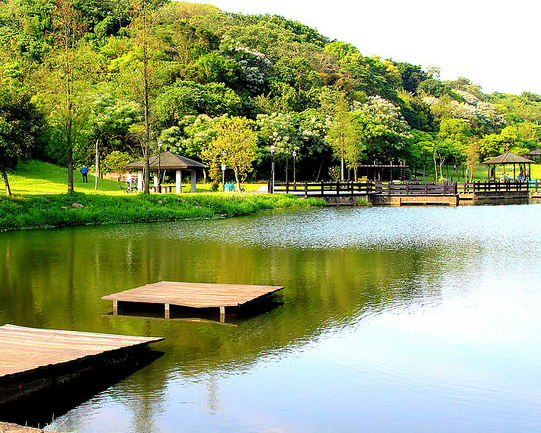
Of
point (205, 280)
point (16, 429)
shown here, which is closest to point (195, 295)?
point (205, 280)

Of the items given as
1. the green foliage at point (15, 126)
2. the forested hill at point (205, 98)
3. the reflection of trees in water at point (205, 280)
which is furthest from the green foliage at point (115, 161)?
the reflection of trees in water at point (205, 280)

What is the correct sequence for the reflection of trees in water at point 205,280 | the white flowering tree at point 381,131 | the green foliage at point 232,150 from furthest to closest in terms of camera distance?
the white flowering tree at point 381,131, the green foliage at point 232,150, the reflection of trees in water at point 205,280

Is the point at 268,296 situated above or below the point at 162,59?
below

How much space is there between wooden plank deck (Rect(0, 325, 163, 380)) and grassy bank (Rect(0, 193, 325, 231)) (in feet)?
61.3

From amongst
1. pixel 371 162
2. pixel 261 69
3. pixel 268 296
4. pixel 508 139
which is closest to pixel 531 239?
pixel 268 296

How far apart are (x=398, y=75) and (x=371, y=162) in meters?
49.9

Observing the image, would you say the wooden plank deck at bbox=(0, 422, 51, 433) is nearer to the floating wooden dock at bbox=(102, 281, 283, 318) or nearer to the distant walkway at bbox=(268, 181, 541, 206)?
the floating wooden dock at bbox=(102, 281, 283, 318)

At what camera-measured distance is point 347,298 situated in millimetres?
11406

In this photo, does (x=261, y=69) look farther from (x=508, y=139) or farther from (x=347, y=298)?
(x=347, y=298)

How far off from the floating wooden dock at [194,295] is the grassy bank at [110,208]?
638 inches

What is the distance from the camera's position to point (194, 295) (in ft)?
33.5

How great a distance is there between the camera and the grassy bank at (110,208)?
2564 centimetres

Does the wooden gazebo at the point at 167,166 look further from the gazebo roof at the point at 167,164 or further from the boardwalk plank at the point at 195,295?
the boardwalk plank at the point at 195,295

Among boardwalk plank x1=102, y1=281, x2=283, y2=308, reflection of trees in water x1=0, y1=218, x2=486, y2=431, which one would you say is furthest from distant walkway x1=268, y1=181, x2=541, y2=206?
boardwalk plank x1=102, y1=281, x2=283, y2=308
